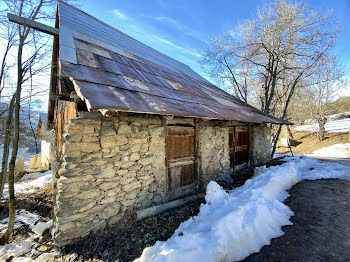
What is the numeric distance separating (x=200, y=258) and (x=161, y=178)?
189 cm

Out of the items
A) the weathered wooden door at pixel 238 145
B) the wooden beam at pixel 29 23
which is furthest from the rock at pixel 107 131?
the weathered wooden door at pixel 238 145

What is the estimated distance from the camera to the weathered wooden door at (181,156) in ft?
13.6

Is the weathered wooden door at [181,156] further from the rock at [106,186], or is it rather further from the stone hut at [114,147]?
the rock at [106,186]

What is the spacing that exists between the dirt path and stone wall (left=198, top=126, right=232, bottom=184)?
6.43 feet

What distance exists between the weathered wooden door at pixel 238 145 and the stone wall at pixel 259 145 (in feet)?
0.81

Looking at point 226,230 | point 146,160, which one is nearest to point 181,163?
point 146,160

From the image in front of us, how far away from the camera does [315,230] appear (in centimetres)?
280

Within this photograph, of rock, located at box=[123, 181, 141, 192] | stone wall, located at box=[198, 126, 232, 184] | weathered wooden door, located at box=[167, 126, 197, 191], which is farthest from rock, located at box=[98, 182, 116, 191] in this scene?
stone wall, located at box=[198, 126, 232, 184]

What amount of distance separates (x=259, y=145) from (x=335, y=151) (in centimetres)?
932

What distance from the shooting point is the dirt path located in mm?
2266

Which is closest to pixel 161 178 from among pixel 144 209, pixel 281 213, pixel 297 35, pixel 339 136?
pixel 144 209

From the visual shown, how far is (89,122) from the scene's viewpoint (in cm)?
279

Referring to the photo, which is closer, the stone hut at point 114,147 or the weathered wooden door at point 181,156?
the stone hut at point 114,147

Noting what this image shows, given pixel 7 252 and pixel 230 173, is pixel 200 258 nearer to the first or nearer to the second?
pixel 7 252
